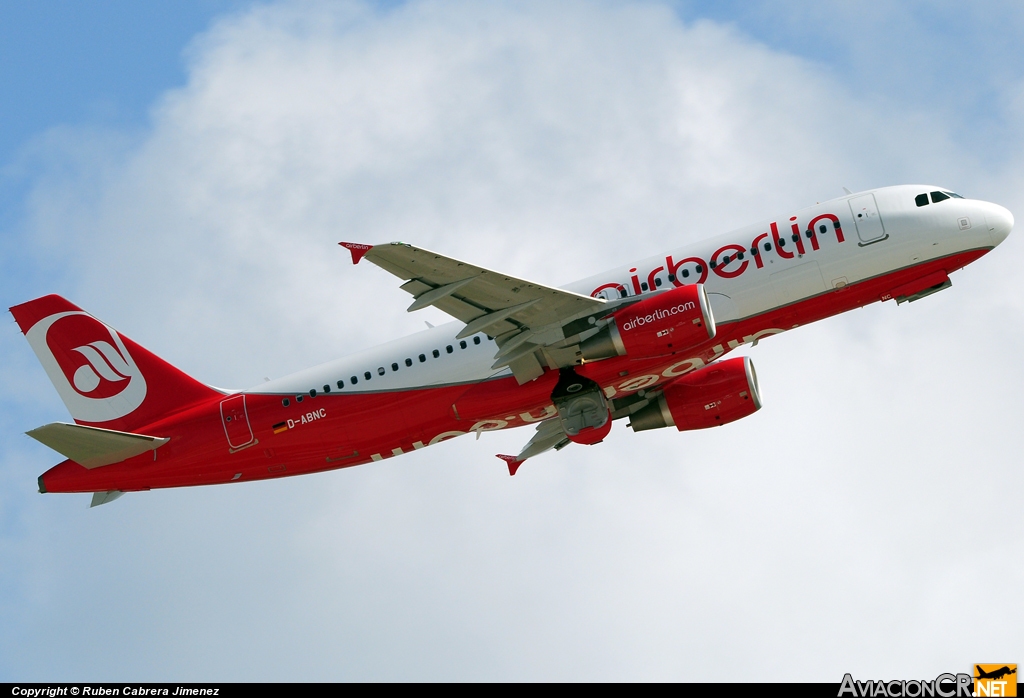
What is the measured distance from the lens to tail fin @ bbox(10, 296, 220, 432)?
43.5 m

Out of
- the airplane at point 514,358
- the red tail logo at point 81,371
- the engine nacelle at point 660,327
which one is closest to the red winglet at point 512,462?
the airplane at point 514,358

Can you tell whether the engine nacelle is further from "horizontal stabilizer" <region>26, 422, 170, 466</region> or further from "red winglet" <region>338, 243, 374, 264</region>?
"horizontal stabilizer" <region>26, 422, 170, 466</region>

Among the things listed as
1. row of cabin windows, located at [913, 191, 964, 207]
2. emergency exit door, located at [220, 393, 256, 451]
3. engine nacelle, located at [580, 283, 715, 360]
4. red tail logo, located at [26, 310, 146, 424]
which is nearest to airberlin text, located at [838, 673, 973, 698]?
engine nacelle, located at [580, 283, 715, 360]

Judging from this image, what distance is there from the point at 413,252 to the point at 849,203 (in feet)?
52.2

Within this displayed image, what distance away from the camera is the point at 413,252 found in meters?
34.5

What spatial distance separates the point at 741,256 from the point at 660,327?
428cm

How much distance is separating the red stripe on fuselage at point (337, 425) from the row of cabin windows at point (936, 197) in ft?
11.7

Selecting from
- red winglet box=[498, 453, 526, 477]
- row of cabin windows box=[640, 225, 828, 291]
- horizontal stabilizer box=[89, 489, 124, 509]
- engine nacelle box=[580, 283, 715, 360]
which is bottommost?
red winglet box=[498, 453, 526, 477]

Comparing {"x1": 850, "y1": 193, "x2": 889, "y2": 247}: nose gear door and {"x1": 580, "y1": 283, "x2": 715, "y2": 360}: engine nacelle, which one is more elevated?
{"x1": 850, "y1": 193, "x2": 889, "y2": 247}: nose gear door

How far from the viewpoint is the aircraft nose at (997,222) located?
39094 mm

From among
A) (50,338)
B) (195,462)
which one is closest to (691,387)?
(195,462)

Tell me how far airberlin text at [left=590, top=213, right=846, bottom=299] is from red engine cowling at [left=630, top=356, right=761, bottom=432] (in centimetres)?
647

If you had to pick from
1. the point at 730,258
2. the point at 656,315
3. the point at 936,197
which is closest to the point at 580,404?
the point at 656,315

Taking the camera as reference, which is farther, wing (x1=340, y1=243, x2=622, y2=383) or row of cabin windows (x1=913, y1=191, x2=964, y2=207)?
row of cabin windows (x1=913, y1=191, x2=964, y2=207)
